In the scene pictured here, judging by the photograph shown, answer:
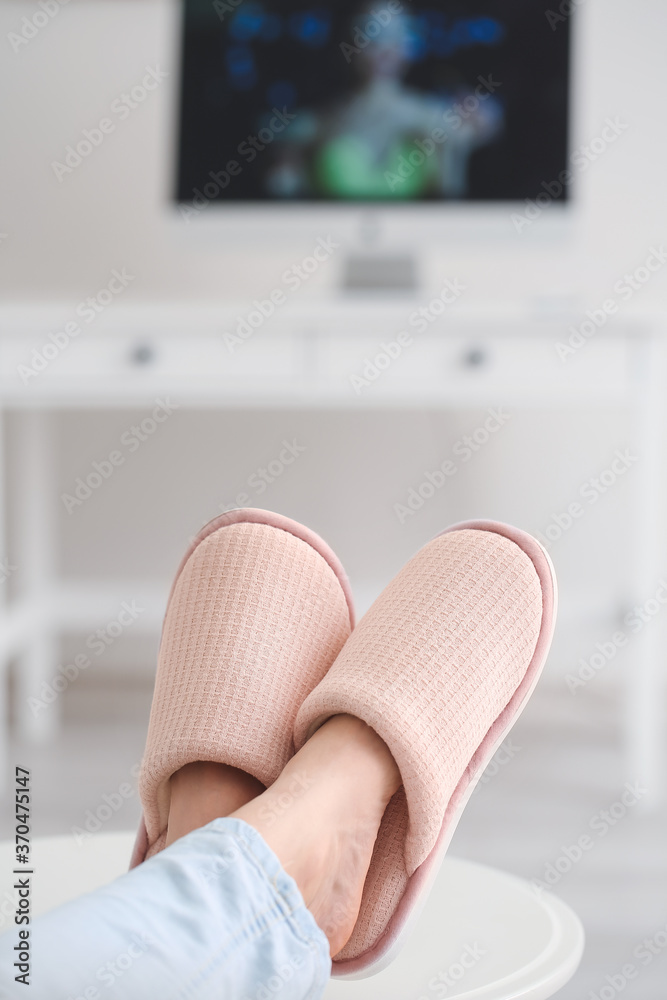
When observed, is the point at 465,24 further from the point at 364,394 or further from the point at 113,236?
the point at 113,236

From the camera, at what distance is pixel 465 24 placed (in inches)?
50.4

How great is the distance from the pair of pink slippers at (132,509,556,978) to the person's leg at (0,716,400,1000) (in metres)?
0.02

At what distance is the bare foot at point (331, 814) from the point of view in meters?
0.48

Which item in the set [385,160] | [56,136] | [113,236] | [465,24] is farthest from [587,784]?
[56,136]
